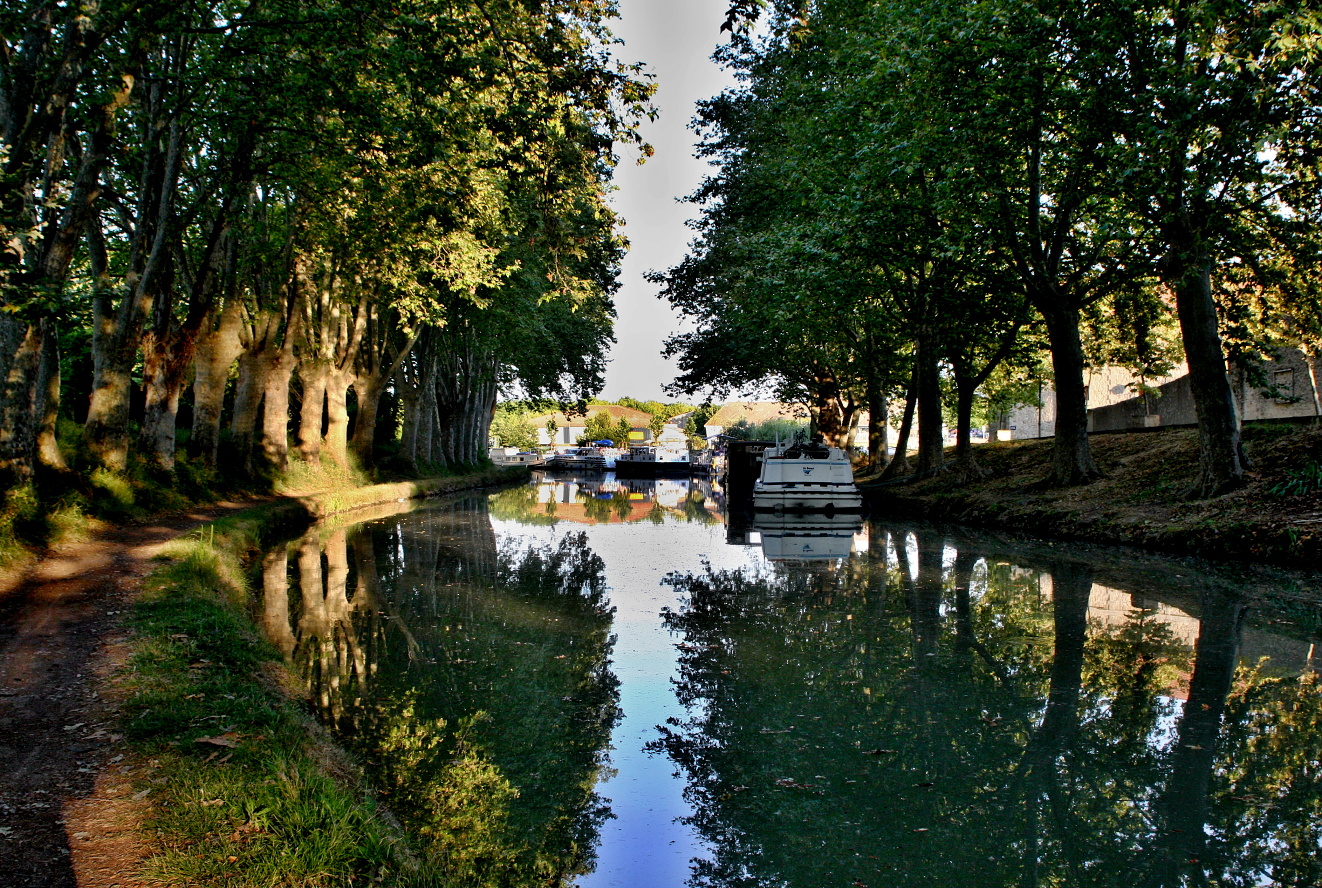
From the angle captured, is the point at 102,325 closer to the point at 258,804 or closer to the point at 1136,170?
the point at 258,804

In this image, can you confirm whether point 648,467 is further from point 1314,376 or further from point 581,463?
point 1314,376

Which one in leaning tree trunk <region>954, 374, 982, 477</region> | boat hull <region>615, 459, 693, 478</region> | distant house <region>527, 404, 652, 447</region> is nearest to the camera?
leaning tree trunk <region>954, 374, 982, 477</region>

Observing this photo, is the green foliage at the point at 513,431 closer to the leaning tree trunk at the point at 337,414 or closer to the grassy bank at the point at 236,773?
the leaning tree trunk at the point at 337,414

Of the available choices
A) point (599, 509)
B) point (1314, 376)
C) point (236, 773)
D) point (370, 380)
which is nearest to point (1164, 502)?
point (236, 773)

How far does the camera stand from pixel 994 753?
16.8 feet

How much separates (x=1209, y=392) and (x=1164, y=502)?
2.33 m

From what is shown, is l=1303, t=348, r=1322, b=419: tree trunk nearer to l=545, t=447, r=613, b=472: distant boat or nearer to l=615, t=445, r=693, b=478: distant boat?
l=615, t=445, r=693, b=478: distant boat

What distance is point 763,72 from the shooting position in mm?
31062

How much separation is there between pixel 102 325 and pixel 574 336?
25468mm

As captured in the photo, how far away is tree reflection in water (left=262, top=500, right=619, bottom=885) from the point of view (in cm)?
421

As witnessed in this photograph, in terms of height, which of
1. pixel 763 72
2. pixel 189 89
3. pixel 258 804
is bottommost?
pixel 258 804

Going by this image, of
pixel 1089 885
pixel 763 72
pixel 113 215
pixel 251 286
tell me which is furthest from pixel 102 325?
pixel 763 72

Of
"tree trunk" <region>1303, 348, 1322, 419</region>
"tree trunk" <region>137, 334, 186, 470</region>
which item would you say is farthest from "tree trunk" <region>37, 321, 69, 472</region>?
"tree trunk" <region>1303, 348, 1322, 419</region>

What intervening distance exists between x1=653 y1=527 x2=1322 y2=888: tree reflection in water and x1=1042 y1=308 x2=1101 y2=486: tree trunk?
1132 cm
